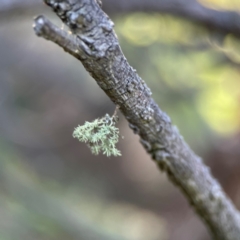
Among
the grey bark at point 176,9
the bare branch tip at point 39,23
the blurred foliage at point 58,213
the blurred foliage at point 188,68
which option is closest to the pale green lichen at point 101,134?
the bare branch tip at point 39,23

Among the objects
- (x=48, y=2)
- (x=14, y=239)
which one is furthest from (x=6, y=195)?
(x=48, y=2)

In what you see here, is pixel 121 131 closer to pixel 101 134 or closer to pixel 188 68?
pixel 188 68

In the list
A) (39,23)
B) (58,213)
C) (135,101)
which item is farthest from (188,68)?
(39,23)

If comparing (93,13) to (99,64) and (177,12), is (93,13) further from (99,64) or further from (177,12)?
(177,12)

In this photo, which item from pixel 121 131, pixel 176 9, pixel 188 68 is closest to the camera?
pixel 176 9

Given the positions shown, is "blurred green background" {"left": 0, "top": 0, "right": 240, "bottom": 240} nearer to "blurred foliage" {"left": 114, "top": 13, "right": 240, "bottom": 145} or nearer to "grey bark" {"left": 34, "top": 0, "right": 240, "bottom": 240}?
"blurred foliage" {"left": 114, "top": 13, "right": 240, "bottom": 145}

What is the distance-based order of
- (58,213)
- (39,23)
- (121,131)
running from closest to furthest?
(39,23)
(58,213)
(121,131)
